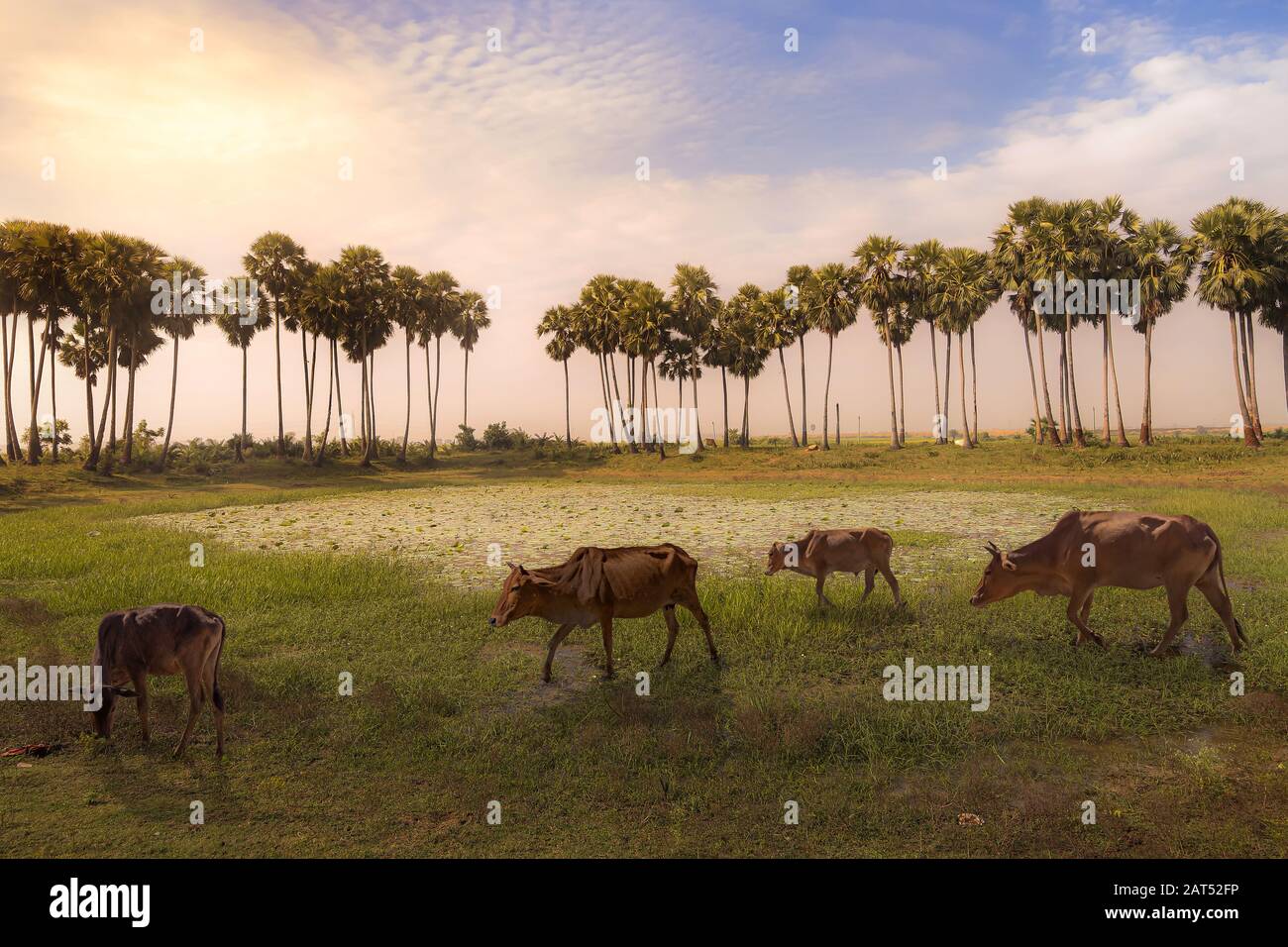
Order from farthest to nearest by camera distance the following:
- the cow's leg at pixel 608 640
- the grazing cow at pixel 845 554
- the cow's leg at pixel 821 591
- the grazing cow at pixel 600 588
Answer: the cow's leg at pixel 821 591 → the grazing cow at pixel 845 554 → the cow's leg at pixel 608 640 → the grazing cow at pixel 600 588

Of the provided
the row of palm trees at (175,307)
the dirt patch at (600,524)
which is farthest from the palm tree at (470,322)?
the dirt patch at (600,524)

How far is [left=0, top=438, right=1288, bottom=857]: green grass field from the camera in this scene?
5836 millimetres

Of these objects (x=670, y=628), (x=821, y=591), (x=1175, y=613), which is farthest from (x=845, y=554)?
(x=1175, y=613)

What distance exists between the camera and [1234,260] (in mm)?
50031

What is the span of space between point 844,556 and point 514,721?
6078 mm

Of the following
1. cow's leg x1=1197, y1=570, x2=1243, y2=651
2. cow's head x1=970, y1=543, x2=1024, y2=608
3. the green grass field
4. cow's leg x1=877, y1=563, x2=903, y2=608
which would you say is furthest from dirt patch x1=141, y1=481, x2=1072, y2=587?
cow's leg x1=1197, y1=570, x2=1243, y2=651

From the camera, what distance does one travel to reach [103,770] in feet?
23.1

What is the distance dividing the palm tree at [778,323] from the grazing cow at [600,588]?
2588 inches

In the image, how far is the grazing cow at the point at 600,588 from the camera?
28.1ft

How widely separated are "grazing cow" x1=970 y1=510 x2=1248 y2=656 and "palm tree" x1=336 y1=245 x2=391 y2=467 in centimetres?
6045

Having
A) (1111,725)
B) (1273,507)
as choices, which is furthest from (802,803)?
(1273,507)

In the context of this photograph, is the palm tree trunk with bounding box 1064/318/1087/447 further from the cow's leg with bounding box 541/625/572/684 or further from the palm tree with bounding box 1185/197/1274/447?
the cow's leg with bounding box 541/625/572/684

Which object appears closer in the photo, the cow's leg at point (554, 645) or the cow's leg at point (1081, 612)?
the cow's leg at point (554, 645)

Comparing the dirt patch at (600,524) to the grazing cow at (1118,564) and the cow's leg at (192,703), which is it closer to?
the grazing cow at (1118,564)
